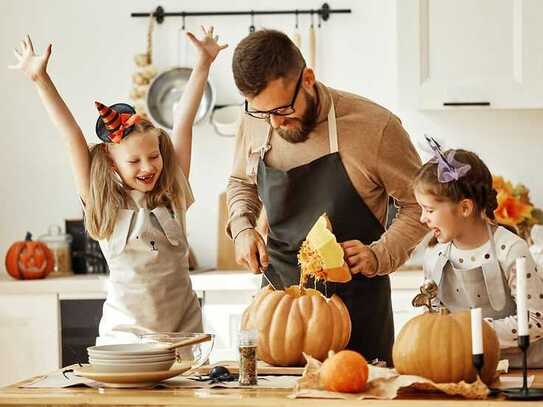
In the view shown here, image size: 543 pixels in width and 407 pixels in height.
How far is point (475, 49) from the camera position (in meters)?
4.16

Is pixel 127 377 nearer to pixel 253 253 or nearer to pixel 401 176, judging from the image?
pixel 253 253

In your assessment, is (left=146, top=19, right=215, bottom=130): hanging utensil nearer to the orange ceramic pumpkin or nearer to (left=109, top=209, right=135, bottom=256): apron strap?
(left=109, top=209, right=135, bottom=256): apron strap

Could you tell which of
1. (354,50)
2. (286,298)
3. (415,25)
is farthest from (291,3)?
(286,298)

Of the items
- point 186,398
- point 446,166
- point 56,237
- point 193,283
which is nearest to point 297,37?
point 193,283

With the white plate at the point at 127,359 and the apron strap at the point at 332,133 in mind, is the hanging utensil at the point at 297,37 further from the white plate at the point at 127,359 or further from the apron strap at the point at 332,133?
the white plate at the point at 127,359

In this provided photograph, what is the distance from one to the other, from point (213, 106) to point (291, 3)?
0.57 metres

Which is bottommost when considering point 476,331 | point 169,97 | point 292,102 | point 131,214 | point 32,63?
point 476,331

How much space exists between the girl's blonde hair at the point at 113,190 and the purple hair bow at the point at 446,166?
766 millimetres

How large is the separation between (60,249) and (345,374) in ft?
9.36

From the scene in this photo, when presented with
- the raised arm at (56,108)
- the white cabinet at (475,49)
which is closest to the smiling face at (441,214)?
the raised arm at (56,108)

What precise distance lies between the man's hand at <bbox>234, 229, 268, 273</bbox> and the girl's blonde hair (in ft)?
1.08

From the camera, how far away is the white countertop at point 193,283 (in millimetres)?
3967

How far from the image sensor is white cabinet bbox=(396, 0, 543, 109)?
4.12m

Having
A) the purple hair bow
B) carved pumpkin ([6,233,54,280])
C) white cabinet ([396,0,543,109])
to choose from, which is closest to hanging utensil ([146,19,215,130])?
carved pumpkin ([6,233,54,280])
